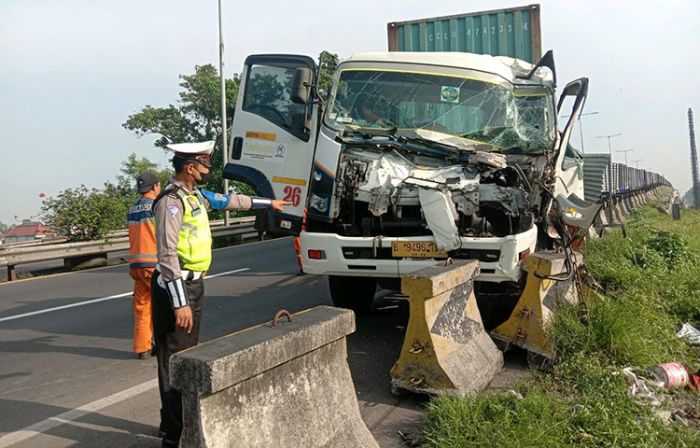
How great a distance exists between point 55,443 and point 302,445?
76.6 inches

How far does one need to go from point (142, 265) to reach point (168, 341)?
2.19 metres

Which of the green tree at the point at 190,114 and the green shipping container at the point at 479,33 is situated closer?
the green shipping container at the point at 479,33

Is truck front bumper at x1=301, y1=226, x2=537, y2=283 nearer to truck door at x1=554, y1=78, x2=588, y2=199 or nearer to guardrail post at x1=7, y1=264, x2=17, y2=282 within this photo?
truck door at x1=554, y1=78, x2=588, y2=199

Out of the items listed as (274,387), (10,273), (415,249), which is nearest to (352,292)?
(415,249)

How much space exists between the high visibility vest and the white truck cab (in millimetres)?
1917

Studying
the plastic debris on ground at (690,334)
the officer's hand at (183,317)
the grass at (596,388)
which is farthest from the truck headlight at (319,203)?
the plastic debris on ground at (690,334)

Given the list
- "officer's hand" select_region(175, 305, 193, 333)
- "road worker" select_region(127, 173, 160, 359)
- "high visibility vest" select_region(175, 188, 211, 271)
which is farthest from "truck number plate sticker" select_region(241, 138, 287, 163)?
"officer's hand" select_region(175, 305, 193, 333)

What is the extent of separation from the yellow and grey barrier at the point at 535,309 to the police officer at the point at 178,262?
2600 mm

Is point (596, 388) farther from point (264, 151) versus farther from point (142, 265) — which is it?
point (142, 265)

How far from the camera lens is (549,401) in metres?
3.54

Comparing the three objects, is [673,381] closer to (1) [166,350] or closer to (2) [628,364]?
(2) [628,364]

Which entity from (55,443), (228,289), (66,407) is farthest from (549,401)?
(228,289)

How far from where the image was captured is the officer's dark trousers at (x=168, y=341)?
3.28 m

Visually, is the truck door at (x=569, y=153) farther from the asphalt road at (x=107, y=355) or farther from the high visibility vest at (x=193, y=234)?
the high visibility vest at (x=193, y=234)
